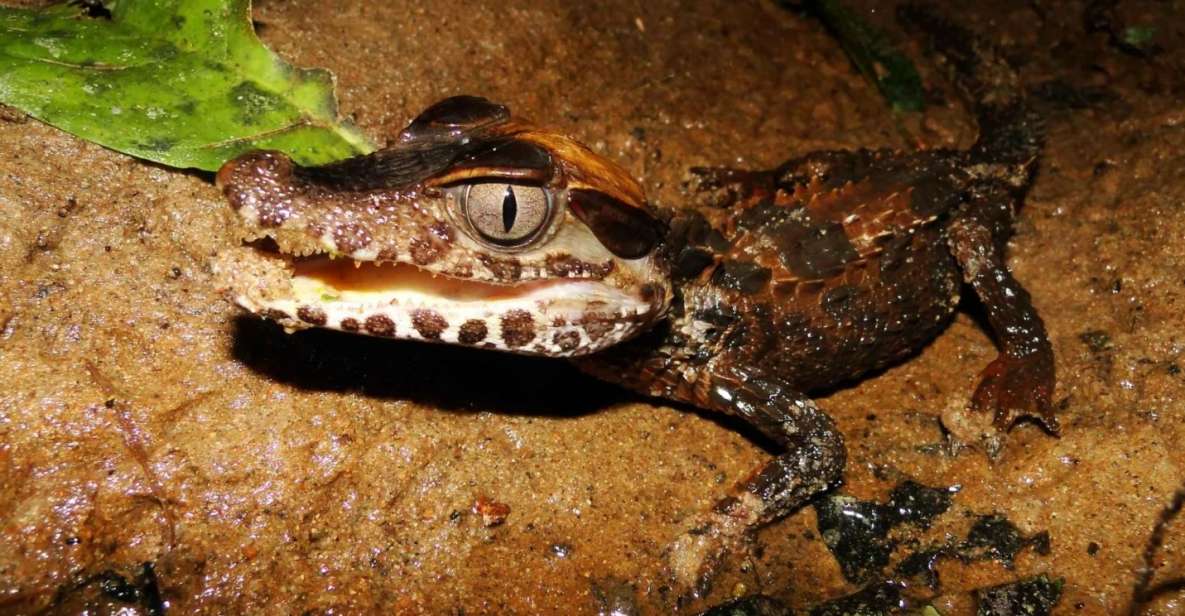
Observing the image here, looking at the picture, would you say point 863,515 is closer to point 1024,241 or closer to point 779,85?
point 1024,241

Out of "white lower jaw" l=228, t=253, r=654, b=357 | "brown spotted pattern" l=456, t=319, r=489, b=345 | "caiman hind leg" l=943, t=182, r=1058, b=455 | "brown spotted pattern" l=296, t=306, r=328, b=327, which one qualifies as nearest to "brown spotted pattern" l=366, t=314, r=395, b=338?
"white lower jaw" l=228, t=253, r=654, b=357

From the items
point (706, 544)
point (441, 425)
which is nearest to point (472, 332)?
point (441, 425)

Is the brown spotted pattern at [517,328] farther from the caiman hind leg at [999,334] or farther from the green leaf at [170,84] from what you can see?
the caiman hind leg at [999,334]

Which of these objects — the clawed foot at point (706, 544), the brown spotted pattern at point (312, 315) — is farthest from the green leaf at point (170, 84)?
the clawed foot at point (706, 544)

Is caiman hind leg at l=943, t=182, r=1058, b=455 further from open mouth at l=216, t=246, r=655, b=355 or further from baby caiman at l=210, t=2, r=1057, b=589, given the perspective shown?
open mouth at l=216, t=246, r=655, b=355

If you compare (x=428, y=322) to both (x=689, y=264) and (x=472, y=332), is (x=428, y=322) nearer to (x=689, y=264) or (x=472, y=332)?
(x=472, y=332)

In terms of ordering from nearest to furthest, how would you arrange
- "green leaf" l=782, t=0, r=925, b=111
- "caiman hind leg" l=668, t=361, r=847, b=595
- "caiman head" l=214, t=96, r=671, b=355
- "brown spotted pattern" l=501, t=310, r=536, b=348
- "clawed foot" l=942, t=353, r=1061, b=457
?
1. "caiman head" l=214, t=96, r=671, b=355
2. "brown spotted pattern" l=501, t=310, r=536, b=348
3. "caiman hind leg" l=668, t=361, r=847, b=595
4. "clawed foot" l=942, t=353, r=1061, b=457
5. "green leaf" l=782, t=0, r=925, b=111
